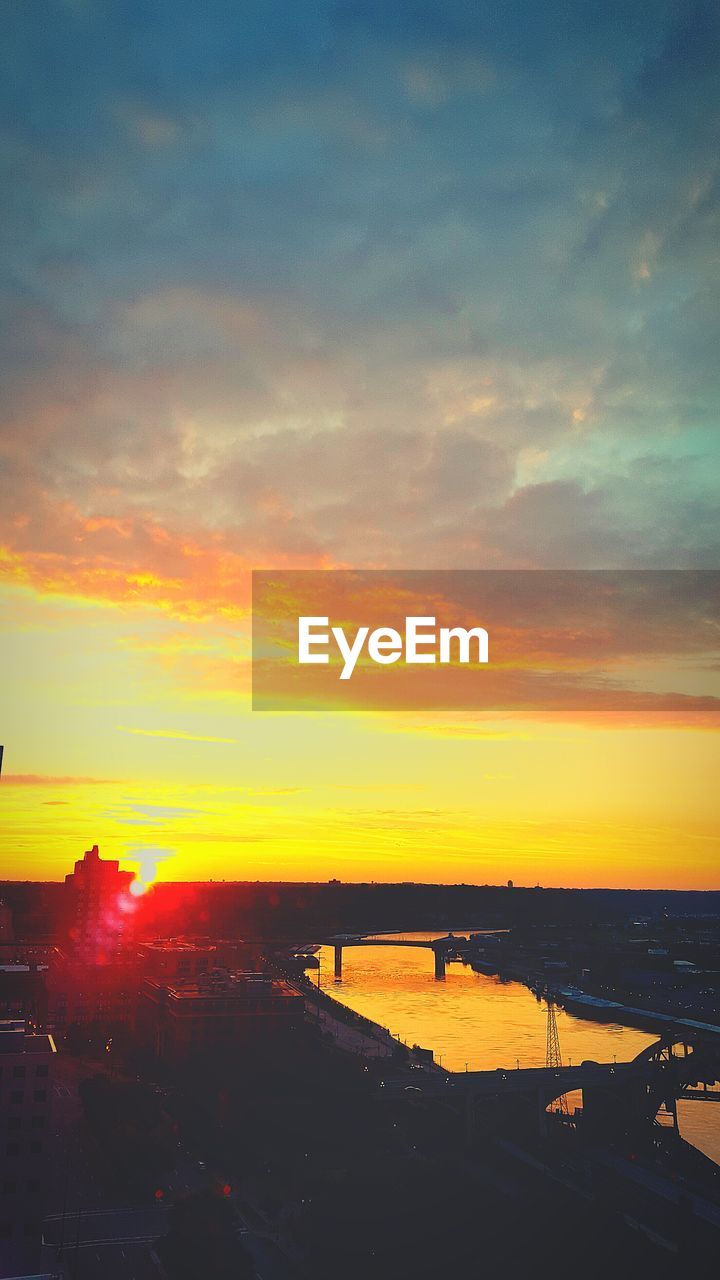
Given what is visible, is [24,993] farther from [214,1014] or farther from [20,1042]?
[20,1042]

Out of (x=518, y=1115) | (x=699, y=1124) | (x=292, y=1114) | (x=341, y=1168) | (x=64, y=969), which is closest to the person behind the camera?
(x=341, y=1168)

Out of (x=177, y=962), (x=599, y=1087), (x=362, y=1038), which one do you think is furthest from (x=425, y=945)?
(x=599, y=1087)

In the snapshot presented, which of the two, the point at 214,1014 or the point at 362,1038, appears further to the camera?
the point at 362,1038

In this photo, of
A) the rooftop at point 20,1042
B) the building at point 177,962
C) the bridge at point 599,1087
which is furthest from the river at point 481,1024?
the rooftop at point 20,1042

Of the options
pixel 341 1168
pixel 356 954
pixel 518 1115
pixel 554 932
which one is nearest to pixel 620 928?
pixel 554 932

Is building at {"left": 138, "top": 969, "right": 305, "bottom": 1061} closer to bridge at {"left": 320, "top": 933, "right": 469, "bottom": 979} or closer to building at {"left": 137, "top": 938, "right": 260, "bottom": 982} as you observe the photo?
building at {"left": 137, "top": 938, "right": 260, "bottom": 982}

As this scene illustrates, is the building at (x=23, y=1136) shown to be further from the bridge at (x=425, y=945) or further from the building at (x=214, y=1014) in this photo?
the bridge at (x=425, y=945)

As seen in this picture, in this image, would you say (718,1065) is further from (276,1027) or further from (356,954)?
(356,954)
